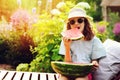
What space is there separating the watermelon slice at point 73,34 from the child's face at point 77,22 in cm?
6

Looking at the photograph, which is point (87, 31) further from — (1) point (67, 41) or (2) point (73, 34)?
(1) point (67, 41)

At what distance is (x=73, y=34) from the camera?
15.8 feet

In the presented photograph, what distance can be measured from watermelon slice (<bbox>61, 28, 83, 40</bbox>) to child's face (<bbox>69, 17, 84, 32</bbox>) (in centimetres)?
6

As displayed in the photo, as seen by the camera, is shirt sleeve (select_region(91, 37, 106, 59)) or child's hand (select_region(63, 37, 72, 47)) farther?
shirt sleeve (select_region(91, 37, 106, 59))

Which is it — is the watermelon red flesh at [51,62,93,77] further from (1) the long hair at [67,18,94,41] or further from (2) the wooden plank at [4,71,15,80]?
(2) the wooden plank at [4,71,15,80]

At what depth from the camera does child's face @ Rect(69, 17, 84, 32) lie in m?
5.00

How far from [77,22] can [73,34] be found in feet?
0.74

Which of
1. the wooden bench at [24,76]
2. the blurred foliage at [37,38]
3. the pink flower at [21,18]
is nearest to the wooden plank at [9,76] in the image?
the wooden bench at [24,76]

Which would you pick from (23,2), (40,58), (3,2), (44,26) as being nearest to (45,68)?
(40,58)

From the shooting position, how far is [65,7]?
28.1ft

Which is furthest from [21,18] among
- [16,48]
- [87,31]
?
[87,31]

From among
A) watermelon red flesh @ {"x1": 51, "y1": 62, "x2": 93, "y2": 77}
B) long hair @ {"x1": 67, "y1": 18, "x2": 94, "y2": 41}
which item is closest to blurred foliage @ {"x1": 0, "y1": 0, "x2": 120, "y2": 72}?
long hair @ {"x1": 67, "y1": 18, "x2": 94, "y2": 41}

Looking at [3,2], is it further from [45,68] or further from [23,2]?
[45,68]

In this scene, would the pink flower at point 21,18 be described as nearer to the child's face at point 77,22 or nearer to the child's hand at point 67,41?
the child's face at point 77,22
